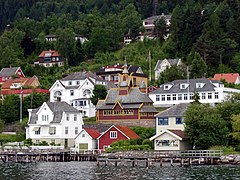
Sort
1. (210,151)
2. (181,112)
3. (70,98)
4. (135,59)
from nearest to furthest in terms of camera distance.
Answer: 1. (210,151)
2. (181,112)
3. (70,98)
4. (135,59)

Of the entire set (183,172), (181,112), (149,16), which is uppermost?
(149,16)

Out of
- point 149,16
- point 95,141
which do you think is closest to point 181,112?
point 95,141

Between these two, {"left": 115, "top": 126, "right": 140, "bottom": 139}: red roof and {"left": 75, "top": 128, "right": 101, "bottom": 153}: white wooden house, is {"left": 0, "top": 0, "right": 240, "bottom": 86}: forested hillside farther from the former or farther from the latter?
{"left": 75, "top": 128, "right": 101, "bottom": 153}: white wooden house

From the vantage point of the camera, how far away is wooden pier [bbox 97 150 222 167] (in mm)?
72375

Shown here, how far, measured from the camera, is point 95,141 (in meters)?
90.5

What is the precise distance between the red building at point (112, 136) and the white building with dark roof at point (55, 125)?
29.7 feet

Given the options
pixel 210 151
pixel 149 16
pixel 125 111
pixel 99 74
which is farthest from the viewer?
pixel 149 16

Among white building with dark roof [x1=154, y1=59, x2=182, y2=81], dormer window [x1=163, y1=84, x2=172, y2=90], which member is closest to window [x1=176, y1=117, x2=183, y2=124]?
dormer window [x1=163, y1=84, x2=172, y2=90]

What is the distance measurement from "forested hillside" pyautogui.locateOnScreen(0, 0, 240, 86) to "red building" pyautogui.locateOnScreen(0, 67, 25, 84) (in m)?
4.72

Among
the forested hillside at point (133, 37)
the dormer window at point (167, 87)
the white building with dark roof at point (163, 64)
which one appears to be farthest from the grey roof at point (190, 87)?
the white building with dark roof at point (163, 64)

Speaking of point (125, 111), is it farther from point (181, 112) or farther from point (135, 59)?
point (135, 59)

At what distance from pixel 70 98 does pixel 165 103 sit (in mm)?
18415

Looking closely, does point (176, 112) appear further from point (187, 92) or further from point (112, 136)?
point (187, 92)

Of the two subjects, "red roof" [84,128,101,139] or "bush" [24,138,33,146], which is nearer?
"red roof" [84,128,101,139]
